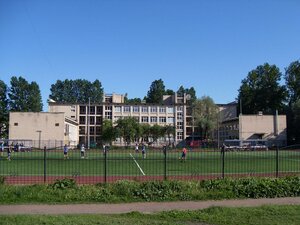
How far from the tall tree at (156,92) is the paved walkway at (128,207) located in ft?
528

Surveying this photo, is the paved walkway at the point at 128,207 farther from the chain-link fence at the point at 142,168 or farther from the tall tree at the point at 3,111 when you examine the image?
the tall tree at the point at 3,111

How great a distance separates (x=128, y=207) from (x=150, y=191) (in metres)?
1.61

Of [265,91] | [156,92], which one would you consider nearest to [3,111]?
[156,92]

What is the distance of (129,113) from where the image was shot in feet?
466

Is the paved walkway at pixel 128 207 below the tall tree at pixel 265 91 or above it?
below

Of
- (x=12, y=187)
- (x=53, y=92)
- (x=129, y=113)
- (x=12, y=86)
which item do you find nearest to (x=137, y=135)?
(x=129, y=113)

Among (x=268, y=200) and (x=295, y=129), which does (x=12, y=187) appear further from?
(x=295, y=129)

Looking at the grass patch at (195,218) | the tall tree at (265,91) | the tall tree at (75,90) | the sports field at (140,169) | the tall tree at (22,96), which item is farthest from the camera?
the tall tree at (75,90)

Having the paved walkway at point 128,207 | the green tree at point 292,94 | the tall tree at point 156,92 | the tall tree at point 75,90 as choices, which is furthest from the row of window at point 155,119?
the paved walkway at point 128,207

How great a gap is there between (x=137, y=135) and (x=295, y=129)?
40.5m

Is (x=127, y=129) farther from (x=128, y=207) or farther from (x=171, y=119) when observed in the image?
(x=128, y=207)

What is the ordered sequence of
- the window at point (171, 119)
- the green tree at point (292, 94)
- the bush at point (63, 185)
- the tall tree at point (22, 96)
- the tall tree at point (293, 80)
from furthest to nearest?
the window at point (171, 119)
the tall tree at point (22, 96)
the tall tree at point (293, 80)
the green tree at point (292, 94)
the bush at point (63, 185)

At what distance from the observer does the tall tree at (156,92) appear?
6924 inches

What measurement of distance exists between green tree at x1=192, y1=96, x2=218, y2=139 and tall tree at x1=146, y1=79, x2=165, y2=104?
47948 mm
